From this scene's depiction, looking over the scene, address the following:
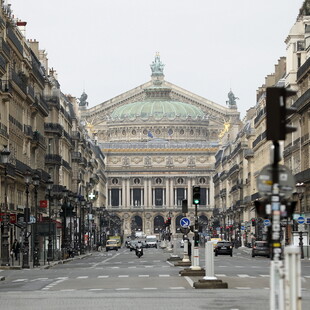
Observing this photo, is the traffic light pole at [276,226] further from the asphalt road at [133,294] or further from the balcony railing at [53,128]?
the balcony railing at [53,128]

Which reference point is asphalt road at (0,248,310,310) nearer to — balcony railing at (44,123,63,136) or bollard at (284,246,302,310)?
bollard at (284,246,302,310)

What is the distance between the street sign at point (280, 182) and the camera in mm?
18922

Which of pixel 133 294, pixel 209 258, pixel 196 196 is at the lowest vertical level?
pixel 133 294

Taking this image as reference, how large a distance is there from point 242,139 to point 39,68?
70.4 metres

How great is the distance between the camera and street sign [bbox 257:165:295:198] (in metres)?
18.9

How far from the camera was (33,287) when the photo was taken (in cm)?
4075

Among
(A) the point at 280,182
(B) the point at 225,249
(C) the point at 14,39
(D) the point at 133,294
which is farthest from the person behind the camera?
(B) the point at 225,249

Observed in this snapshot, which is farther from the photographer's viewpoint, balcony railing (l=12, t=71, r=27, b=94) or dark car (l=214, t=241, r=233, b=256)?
dark car (l=214, t=241, r=233, b=256)


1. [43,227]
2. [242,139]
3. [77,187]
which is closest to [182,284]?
[43,227]

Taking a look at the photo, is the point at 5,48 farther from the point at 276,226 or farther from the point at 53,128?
the point at 276,226

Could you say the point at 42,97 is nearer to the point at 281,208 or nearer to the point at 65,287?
the point at 65,287

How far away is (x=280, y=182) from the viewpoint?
19.0m

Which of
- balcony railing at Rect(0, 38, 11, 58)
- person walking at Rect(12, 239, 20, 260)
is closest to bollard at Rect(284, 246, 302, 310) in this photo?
balcony railing at Rect(0, 38, 11, 58)

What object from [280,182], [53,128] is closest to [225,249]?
[53,128]
